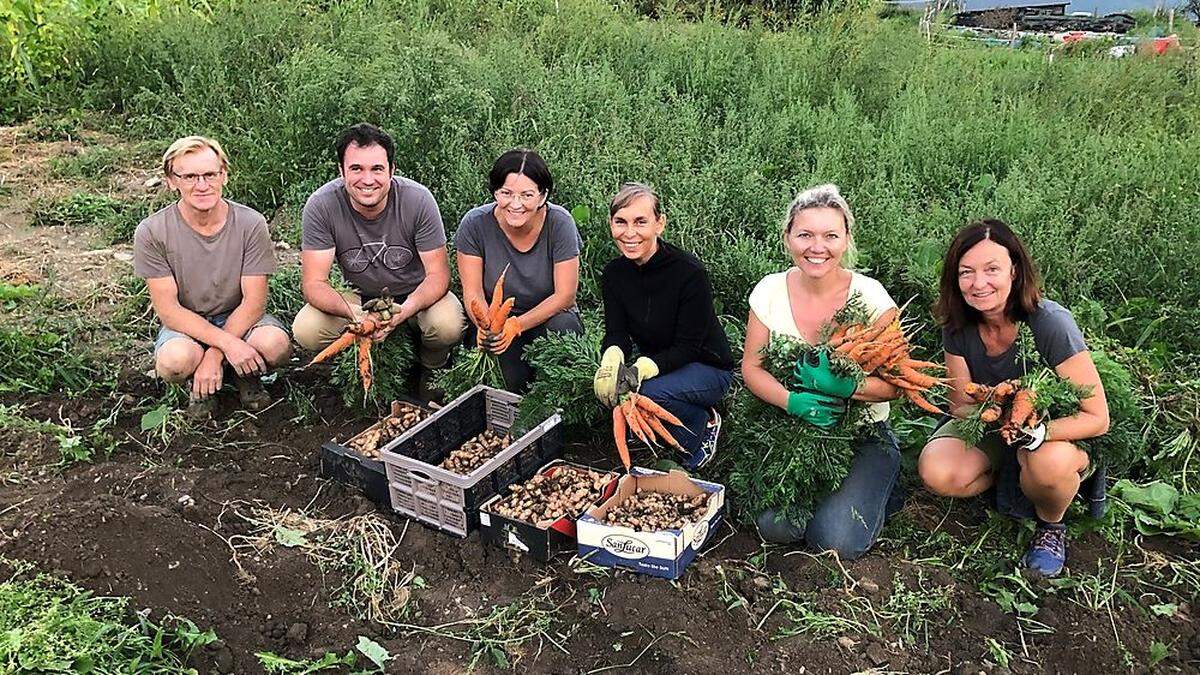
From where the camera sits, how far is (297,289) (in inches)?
172

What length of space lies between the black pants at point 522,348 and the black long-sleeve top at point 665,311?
293 mm

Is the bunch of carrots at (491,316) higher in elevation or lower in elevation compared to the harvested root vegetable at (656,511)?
higher

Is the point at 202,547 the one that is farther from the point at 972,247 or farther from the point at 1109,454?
the point at 1109,454

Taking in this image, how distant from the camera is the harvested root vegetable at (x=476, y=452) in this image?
3.23 m

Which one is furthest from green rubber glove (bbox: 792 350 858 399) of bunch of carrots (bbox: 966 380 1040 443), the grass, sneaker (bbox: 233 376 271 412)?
sneaker (bbox: 233 376 271 412)

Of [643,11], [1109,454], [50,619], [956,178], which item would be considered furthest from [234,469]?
[643,11]

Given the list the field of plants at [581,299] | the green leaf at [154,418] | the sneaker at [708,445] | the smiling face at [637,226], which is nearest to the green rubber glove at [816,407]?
the field of plants at [581,299]

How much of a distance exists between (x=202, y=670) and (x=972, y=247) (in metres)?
2.31

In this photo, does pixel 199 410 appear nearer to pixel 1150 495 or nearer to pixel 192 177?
pixel 192 177

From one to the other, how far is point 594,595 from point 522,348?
117 cm

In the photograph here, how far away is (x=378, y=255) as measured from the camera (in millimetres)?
3682

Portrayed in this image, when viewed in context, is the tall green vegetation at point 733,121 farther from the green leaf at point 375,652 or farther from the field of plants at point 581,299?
the green leaf at point 375,652

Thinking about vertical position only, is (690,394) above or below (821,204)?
below

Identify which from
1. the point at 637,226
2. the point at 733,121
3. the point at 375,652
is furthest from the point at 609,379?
the point at 733,121
